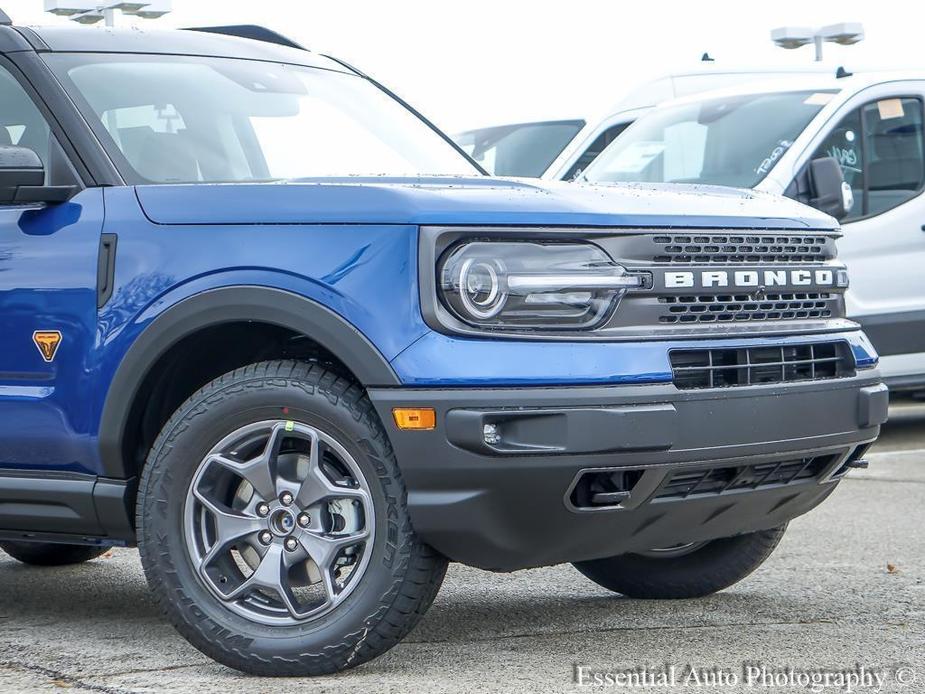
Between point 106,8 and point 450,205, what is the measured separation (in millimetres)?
7900

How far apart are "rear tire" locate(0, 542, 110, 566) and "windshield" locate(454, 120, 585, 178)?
711 centimetres

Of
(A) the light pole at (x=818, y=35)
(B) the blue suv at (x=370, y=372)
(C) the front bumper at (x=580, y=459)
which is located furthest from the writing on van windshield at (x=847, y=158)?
(C) the front bumper at (x=580, y=459)

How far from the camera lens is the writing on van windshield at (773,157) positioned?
30.5 feet

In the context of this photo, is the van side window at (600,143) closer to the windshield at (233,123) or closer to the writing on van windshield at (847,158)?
the writing on van windshield at (847,158)

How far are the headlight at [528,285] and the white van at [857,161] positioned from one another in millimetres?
5347

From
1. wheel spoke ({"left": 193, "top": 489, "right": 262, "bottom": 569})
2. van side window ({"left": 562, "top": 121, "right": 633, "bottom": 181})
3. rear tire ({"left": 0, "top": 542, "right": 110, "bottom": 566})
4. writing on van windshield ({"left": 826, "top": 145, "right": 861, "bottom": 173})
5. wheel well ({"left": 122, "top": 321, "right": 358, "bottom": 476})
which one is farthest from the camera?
van side window ({"left": 562, "top": 121, "right": 633, "bottom": 181})

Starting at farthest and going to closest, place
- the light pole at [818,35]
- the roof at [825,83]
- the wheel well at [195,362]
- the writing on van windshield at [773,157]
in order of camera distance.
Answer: the light pole at [818,35] < the roof at [825,83] < the writing on van windshield at [773,157] < the wheel well at [195,362]

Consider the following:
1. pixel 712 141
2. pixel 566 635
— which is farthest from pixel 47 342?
pixel 712 141

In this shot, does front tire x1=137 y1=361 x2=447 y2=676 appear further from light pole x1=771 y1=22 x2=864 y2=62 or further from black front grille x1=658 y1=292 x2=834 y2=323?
light pole x1=771 y1=22 x2=864 y2=62

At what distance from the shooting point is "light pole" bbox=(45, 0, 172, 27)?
1121 centimetres

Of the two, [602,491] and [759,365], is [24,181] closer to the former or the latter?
[602,491]

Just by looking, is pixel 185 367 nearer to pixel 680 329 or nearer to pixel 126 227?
pixel 126 227

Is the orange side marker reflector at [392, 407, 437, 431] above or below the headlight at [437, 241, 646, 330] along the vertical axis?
below

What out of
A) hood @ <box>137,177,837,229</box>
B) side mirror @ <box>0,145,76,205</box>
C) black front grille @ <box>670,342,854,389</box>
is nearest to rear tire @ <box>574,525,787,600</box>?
black front grille @ <box>670,342,854,389</box>
